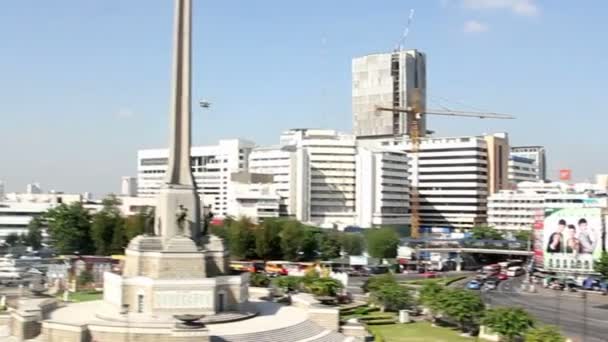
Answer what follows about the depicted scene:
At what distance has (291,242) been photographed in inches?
3137

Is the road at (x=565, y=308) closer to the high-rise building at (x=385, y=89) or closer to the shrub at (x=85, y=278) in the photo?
the shrub at (x=85, y=278)

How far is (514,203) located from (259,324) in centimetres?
10699

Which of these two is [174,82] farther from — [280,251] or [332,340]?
[280,251]

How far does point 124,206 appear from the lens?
416ft

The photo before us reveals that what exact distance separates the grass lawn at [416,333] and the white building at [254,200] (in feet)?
248

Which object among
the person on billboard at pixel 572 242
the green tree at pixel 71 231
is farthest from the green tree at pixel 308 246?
the person on billboard at pixel 572 242

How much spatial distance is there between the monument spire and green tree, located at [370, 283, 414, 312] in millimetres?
16767

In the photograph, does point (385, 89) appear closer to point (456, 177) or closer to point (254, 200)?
point (456, 177)

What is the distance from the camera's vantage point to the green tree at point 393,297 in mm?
48094

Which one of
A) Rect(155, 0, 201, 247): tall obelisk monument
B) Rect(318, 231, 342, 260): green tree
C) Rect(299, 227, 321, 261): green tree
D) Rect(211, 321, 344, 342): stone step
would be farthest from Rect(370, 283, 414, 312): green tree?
Rect(318, 231, 342, 260): green tree

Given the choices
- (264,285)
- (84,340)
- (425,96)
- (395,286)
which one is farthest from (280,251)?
(425,96)

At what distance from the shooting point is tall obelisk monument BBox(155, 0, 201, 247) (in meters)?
38.8

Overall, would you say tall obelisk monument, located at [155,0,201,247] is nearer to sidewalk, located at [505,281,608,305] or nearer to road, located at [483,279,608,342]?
road, located at [483,279,608,342]

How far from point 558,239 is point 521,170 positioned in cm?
10111
